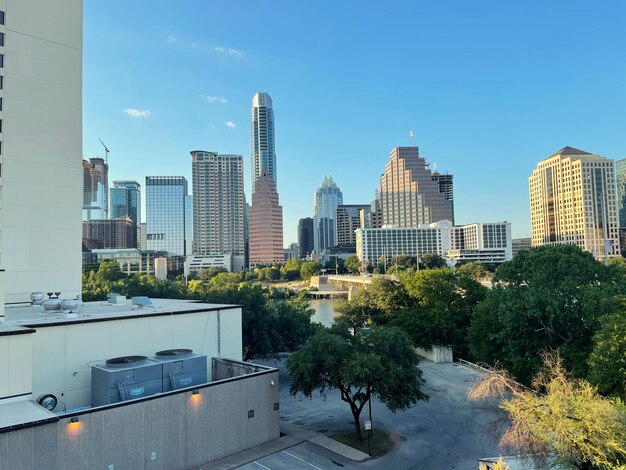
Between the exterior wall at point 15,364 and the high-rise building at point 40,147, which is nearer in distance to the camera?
the exterior wall at point 15,364

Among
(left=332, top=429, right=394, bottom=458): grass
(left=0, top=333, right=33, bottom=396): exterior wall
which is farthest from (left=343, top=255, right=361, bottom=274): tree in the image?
(left=0, top=333, right=33, bottom=396): exterior wall

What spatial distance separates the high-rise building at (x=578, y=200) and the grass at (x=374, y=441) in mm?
162119

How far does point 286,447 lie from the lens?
1969 cm

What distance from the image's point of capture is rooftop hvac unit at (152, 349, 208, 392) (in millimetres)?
19500

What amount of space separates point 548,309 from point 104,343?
79.1ft

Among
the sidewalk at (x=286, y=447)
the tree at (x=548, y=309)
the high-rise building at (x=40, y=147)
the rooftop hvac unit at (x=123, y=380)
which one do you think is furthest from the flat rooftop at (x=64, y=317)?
the tree at (x=548, y=309)

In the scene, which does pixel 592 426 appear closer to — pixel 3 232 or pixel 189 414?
pixel 189 414

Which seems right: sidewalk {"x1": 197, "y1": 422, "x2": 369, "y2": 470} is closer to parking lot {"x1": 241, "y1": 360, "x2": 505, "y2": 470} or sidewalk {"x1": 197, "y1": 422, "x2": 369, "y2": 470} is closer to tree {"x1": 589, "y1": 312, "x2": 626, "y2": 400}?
parking lot {"x1": 241, "y1": 360, "x2": 505, "y2": 470}

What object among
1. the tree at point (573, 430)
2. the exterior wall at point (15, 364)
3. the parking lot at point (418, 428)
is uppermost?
Answer: the exterior wall at point (15, 364)

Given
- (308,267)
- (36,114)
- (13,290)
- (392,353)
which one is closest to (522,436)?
(392,353)

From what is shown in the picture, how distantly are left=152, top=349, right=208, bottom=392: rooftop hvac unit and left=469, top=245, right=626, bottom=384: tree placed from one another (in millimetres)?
18423

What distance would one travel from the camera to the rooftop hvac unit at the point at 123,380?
17859mm

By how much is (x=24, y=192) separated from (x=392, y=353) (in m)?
34.2

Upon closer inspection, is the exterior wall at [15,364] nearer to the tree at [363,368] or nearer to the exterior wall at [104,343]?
the exterior wall at [104,343]
